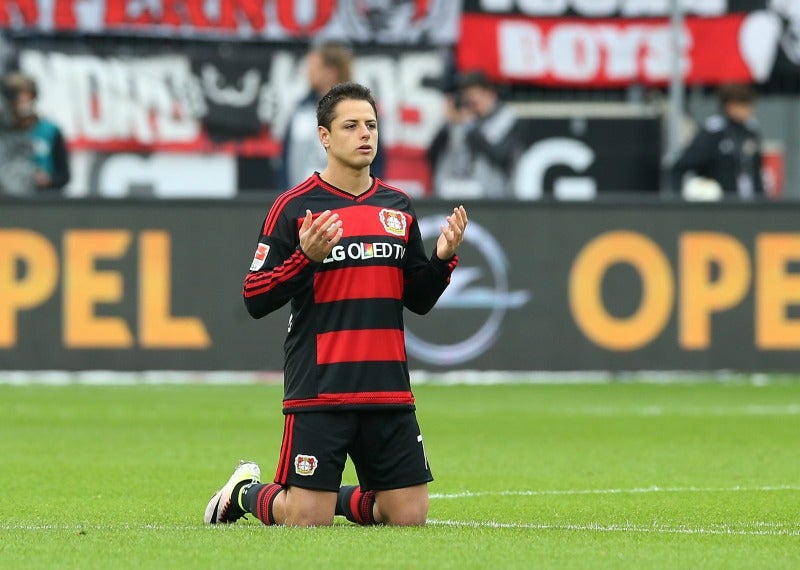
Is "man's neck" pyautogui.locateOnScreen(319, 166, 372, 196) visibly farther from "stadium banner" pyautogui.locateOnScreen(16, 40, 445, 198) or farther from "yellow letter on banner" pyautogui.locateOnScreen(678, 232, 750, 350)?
"stadium banner" pyautogui.locateOnScreen(16, 40, 445, 198)

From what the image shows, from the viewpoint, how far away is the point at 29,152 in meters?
17.2

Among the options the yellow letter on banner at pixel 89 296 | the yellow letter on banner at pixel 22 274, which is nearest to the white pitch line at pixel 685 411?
the yellow letter on banner at pixel 89 296

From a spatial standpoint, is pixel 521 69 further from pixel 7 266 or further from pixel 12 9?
pixel 7 266

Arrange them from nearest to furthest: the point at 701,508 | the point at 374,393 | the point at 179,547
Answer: the point at 179,547 → the point at 374,393 → the point at 701,508

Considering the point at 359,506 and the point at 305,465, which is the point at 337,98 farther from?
the point at 359,506

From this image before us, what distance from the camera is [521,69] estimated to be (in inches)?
914

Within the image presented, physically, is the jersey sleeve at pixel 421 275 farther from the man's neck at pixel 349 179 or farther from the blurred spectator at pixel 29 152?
the blurred spectator at pixel 29 152

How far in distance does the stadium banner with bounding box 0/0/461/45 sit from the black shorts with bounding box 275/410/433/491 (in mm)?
15003

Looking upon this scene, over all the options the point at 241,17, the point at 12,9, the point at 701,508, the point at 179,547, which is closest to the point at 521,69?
the point at 241,17

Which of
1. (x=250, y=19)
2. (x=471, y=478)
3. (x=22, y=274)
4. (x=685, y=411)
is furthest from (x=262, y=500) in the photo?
(x=250, y=19)

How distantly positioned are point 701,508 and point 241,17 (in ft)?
48.6

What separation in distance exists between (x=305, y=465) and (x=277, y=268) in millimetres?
819

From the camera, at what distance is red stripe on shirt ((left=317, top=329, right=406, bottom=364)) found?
7.98m

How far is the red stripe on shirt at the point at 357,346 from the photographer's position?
26.2ft
